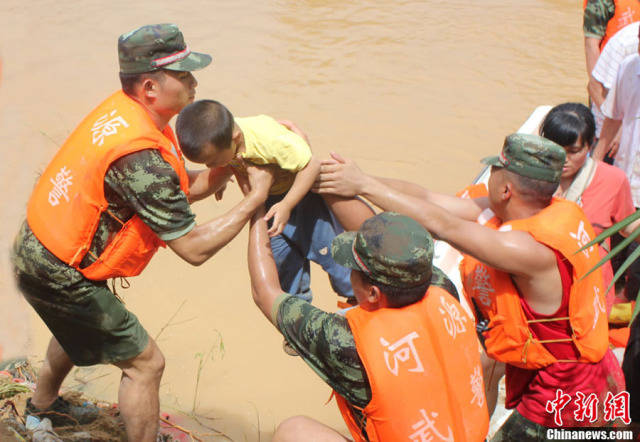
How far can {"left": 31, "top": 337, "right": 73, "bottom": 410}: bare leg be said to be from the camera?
3.39m

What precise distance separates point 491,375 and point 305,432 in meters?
1.38

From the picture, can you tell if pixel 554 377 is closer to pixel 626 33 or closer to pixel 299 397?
pixel 299 397

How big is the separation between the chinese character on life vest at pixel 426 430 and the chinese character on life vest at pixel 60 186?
1784 mm

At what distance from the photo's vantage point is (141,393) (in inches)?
123

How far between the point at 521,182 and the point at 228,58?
7164 millimetres

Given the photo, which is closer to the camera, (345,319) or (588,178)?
(345,319)

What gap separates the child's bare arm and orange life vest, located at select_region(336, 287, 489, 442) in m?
0.85

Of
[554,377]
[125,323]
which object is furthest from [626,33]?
[125,323]

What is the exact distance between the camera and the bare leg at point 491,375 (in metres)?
3.62

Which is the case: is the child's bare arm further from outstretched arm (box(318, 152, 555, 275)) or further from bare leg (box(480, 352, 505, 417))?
bare leg (box(480, 352, 505, 417))

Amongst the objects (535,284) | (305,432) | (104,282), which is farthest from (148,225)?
(535,284)

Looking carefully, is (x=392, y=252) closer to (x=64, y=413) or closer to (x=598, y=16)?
(x=64, y=413)

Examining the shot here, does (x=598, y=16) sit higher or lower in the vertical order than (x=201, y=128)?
lower

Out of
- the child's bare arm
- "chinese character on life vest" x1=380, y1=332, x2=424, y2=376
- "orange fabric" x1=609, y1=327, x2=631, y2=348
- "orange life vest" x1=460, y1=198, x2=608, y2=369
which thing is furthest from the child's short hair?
"orange fabric" x1=609, y1=327, x2=631, y2=348
